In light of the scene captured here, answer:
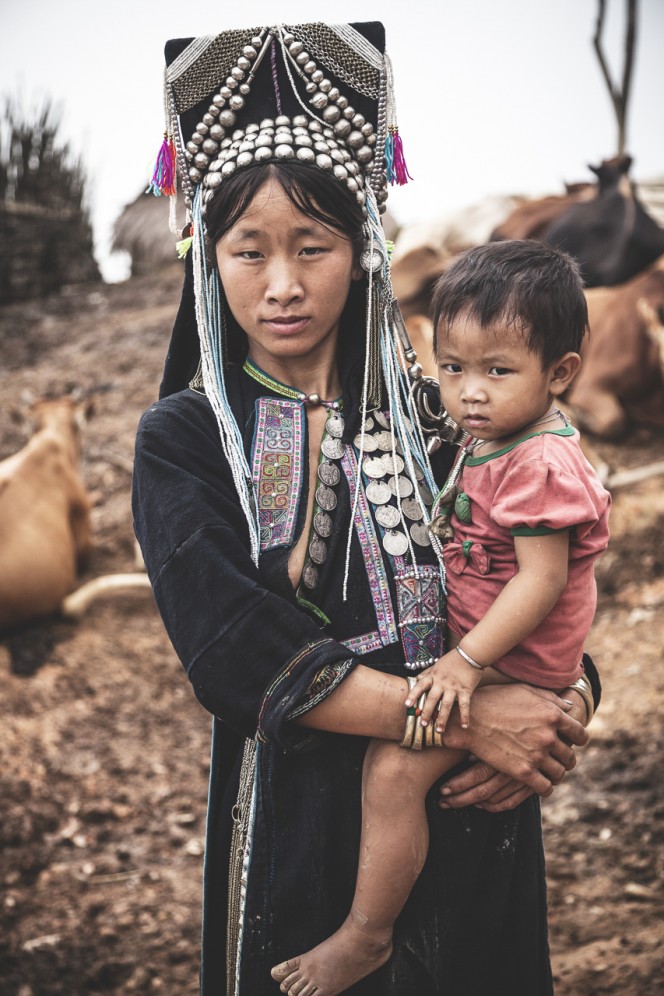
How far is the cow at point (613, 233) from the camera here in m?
8.71

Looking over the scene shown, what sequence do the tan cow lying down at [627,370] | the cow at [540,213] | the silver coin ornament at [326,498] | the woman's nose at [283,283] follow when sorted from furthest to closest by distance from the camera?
the cow at [540,213] < the tan cow lying down at [627,370] < the silver coin ornament at [326,498] < the woman's nose at [283,283]

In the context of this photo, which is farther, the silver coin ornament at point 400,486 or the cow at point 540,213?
the cow at point 540,213

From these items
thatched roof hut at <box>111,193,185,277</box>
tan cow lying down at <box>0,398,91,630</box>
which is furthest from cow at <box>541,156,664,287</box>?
thatched roof hut at <box>111,193,185,277</box>

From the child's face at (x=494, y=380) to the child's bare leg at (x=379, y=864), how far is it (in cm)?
62

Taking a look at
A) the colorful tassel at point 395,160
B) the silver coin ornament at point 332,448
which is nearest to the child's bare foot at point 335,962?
the silver coin ornament at point 332,448

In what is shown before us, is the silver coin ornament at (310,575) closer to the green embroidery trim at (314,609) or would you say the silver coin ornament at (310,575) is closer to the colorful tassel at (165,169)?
the green embroidery trim at (314,609)

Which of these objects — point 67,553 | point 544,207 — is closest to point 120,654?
point 67,553

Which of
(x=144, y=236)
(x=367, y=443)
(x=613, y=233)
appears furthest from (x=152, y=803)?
(x=144, y=236)

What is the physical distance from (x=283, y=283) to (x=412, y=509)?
0.51 m

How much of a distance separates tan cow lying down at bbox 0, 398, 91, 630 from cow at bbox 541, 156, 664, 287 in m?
5.07

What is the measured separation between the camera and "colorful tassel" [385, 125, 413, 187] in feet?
6.08

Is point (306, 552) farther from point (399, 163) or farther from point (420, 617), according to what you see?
point (399, 163)

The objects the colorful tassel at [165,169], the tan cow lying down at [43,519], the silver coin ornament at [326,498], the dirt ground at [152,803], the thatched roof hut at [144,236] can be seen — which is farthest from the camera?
the thatched roof hut at [144,236]

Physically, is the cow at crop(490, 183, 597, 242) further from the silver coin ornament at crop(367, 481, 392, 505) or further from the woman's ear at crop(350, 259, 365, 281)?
the silver coin ornament at crop(367, 481, 392, 505)
